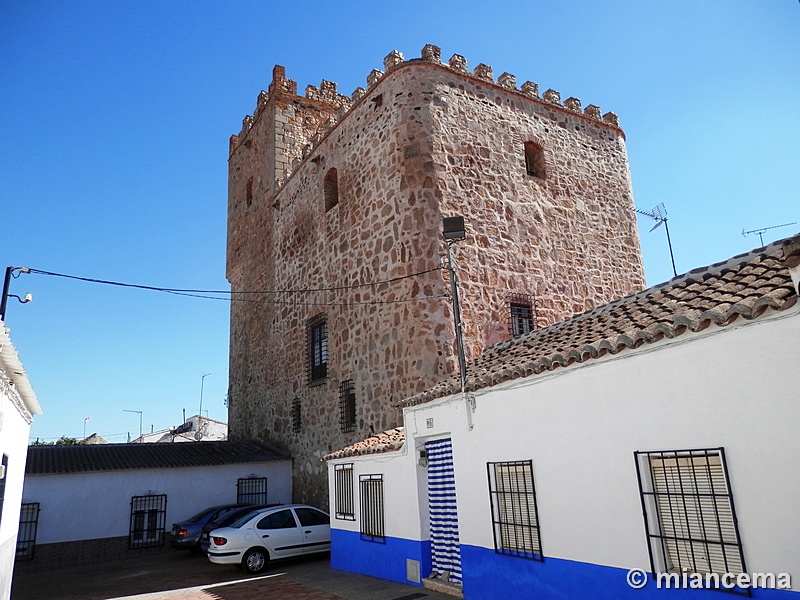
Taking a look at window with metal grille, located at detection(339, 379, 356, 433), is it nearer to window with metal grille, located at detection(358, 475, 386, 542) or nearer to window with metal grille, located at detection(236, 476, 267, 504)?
window with metal grille, located at detection(358, 475, 386, 542)

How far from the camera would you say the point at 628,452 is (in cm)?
544

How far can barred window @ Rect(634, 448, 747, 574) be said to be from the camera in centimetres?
471

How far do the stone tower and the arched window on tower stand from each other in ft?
0.12

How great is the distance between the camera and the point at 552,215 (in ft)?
44.6

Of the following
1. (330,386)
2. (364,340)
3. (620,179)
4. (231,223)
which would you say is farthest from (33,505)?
(620,179)

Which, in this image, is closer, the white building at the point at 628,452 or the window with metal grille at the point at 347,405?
the white building at the point at 628,452

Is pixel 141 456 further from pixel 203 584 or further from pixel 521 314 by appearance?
pixel 521 314

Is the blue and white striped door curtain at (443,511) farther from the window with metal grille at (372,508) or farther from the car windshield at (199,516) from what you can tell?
the car windshield at (199,516)

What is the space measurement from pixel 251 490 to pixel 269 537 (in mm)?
4885

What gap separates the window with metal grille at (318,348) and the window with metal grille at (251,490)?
3.28 metres

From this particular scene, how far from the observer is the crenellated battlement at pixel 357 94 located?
1293 cm

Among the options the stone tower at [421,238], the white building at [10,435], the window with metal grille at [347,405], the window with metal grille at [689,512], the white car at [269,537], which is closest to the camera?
the window with metal grille at [689,512]

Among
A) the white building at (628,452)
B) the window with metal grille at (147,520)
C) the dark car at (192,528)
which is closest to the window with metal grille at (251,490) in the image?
the dark car at (192,528)

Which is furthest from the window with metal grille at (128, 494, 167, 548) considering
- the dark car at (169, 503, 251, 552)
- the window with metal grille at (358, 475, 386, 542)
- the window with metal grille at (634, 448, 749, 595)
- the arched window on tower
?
the window with metal grille at (634, 448, 749, 595)
